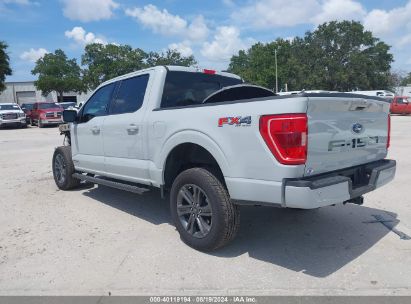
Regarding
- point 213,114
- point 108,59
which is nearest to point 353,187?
point 213,114

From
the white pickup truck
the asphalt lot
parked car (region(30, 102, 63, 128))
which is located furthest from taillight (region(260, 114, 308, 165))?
parked car (region(30, 102, 63, 128))

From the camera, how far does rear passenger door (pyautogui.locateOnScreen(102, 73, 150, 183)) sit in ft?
15.9

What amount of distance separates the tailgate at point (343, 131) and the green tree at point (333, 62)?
64509mm

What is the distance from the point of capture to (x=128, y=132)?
16.5ft

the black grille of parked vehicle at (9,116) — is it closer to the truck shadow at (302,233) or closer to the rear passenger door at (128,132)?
the truck shadow at (302,233)

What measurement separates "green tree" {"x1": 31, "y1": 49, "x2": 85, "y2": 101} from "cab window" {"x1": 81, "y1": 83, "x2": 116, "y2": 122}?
58.0 m

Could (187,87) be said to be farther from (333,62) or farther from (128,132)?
(333,62)

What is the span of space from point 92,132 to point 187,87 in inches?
70.7

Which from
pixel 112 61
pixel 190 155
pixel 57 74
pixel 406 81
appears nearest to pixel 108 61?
pixel 112 61

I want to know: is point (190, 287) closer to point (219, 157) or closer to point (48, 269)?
point (219, 157)

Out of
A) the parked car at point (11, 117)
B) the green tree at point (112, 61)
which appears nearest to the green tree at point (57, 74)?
the green tree at point (112, 61)

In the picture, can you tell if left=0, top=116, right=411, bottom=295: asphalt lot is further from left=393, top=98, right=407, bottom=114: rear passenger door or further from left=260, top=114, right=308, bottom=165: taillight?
left=393, top=98, right=407, bottom=114: rear passenger door

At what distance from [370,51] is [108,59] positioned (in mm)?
46207

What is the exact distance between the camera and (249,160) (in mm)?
3498
